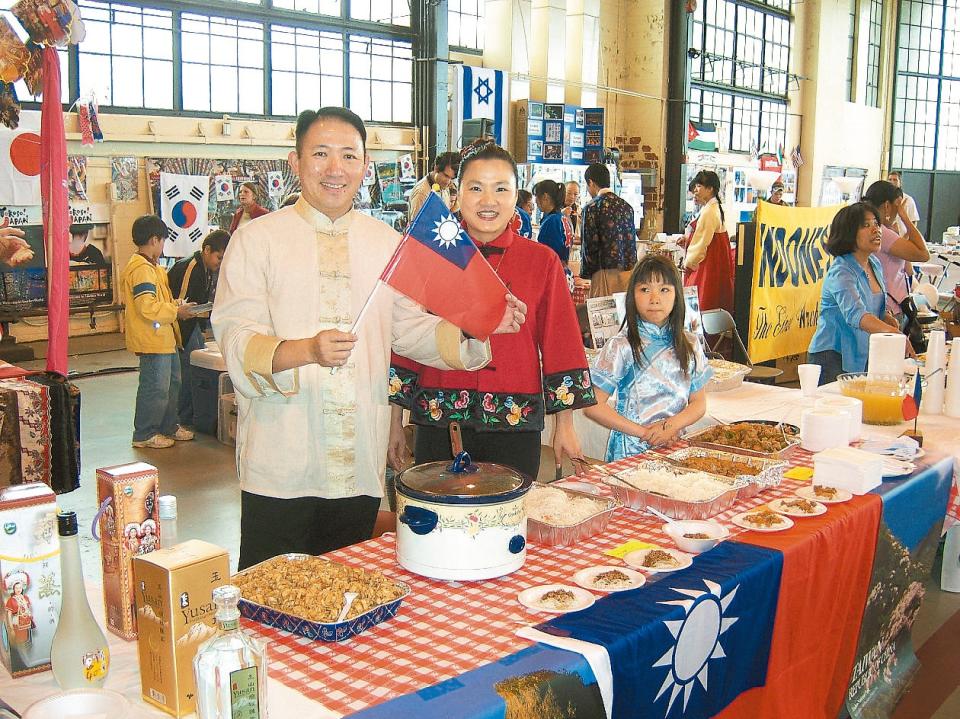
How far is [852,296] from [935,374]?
0.80m

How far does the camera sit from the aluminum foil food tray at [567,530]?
196 centimetres

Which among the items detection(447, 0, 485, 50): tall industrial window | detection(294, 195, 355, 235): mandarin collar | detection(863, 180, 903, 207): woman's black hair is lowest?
detection(294, 195, 355, 235): mandarin collar

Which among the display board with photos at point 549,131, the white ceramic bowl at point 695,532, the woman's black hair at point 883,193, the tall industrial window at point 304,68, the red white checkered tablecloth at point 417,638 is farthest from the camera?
the display board with photos at point 549,131

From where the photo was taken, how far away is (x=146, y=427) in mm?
5633

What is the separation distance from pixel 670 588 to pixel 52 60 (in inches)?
87.1

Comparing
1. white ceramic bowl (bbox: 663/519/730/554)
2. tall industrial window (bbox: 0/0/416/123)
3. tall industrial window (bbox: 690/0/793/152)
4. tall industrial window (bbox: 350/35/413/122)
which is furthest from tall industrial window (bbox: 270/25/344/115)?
white ceramic bowl (bbox: 663/519/730/554)

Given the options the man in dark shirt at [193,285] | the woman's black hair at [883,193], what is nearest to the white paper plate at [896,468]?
the woman's black hair at [883,193]

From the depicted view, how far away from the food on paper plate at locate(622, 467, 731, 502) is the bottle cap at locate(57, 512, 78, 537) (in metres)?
1.30

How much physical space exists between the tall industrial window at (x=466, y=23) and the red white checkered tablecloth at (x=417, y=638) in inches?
457

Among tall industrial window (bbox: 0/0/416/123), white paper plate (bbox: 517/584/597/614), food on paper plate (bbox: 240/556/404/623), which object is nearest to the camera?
food on paper plate (bbox: 240/556/404/623)

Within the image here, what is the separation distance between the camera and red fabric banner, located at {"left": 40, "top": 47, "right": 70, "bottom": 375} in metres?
2.65

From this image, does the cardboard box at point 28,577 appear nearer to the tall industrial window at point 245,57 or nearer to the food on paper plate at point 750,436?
the food on paper plate at point 750,436

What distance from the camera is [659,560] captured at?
1862 mm

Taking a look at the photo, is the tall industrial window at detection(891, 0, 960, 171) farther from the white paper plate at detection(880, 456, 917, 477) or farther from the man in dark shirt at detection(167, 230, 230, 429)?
the white paper plate at detection(880, 456, 917, 477)
